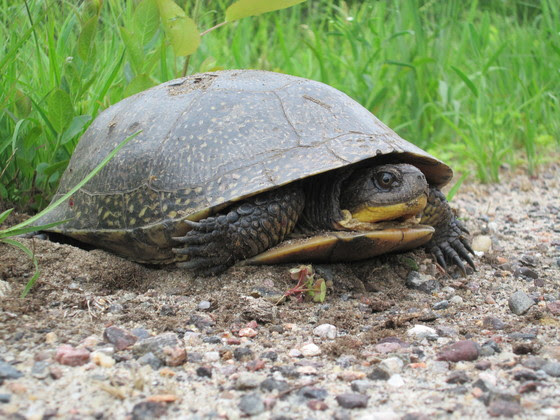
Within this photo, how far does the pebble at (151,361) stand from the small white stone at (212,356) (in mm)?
133

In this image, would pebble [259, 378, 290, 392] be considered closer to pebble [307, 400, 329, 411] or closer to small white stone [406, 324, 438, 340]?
pebble [307, 400, 329, 411]

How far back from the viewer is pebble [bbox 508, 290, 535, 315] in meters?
1.99

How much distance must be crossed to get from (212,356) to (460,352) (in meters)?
0.68

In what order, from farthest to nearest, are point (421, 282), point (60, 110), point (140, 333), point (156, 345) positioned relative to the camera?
1. point (60, 110)
2. point (421, 282)
3. point (140, 333)
4. point (156, 345)

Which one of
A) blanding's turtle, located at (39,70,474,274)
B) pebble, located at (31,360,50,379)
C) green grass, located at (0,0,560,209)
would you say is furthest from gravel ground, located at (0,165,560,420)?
green grass, located at (0,0,560,209)

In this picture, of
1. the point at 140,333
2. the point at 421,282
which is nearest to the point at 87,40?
the point at 140,333

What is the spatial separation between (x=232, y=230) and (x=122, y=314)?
52 cm

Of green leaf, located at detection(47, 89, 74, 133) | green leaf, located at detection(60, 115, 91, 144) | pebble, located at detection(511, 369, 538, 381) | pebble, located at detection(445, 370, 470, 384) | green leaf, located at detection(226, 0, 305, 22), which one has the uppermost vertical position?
green leaf, located at detection(226, 0, 305, 22)

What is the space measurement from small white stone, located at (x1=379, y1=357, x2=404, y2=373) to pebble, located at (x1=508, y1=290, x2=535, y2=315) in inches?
25.7

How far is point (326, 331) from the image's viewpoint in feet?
5.98

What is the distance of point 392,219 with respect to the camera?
2.46 metres

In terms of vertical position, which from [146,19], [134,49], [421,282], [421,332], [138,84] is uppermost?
[146,19]

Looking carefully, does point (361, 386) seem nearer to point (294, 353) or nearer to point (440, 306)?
point (294, 353)

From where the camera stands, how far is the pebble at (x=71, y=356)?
1.45 metres
